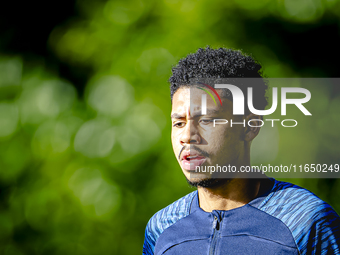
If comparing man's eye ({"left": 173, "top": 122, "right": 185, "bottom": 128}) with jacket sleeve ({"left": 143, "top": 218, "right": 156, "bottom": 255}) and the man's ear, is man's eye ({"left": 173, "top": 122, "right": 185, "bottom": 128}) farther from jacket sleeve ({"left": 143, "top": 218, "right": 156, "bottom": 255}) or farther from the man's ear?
jacket sleeve ({"left": 143, "top": 218, "right": 156, "bottom": 255})

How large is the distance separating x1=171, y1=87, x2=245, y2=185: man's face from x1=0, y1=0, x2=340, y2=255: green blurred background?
0.44m

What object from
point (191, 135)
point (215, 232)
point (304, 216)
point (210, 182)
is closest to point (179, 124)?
point (191, 135)

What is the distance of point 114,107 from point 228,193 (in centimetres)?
85

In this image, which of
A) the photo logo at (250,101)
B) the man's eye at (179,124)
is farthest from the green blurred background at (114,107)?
the man's eye at (179,124)

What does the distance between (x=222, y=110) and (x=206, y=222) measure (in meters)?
0.42

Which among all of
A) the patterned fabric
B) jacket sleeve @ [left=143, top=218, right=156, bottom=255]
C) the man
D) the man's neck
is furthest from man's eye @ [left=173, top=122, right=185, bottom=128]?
jacket sleeve @ [left=143, top=218, right=156, bottom=255]

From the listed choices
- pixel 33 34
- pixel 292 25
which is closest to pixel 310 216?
pixel 292 25

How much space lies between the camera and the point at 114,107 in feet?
5.93

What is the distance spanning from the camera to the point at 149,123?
5.78 feet

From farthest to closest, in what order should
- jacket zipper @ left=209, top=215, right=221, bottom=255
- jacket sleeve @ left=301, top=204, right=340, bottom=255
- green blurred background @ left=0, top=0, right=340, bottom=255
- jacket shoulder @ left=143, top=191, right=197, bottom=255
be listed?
green blurred background @ left=0, top=0, right=340, bottom=255 → jacket shoulder @ left=143, top=191, right=197, bottom=255 → jacket zipper @ left=209, top=215, right=221, bottom=255 → jacket sleeve @ left=301, top=204, right=340, bottom=255

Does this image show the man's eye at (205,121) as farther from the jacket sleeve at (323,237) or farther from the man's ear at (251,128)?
the jacket sleeve at (323,237)

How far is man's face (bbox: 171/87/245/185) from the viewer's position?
1.21 metres

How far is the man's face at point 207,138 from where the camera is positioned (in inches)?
47.7

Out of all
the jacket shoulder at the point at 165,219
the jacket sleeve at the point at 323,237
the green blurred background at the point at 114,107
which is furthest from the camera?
the green blurred background at the point at 114,107
